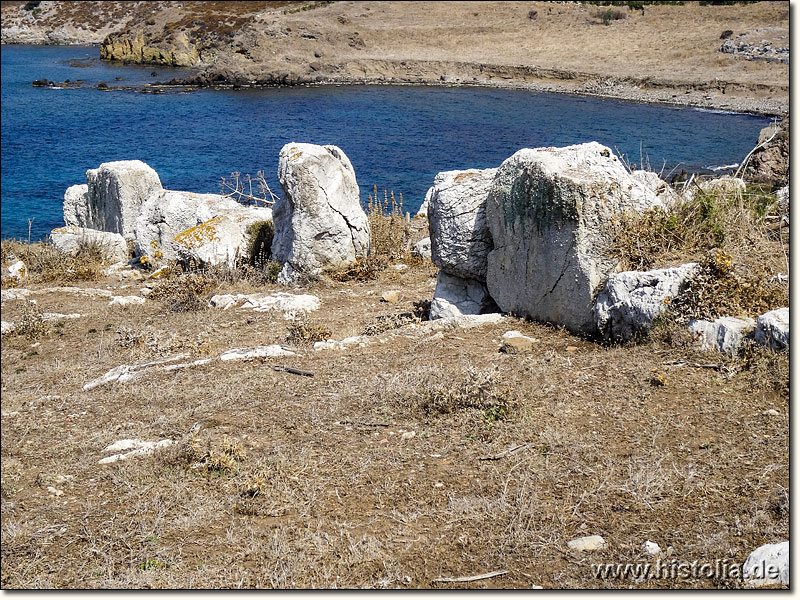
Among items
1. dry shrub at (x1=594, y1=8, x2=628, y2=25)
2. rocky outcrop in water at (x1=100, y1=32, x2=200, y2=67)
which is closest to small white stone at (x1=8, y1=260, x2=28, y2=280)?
rocky outcrop in water at (x1=100, y1=32, x2=200, y2=67)

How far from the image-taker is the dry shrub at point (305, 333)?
8930 millimetres

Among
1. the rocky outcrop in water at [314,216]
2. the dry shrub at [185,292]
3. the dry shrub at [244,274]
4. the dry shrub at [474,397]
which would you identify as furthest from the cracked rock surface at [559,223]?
the dry shrub at [244,274]

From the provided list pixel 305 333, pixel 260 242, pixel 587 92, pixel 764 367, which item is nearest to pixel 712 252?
pixel 764 367

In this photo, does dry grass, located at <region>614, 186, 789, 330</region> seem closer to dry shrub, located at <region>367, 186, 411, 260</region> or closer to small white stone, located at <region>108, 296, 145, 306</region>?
dry shrub, located at <region>367, 186, 411, 260</region>

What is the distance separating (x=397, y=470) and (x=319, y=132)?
32786mm

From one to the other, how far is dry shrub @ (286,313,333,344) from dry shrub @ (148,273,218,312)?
7.46 ft

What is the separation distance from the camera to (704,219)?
8414mm

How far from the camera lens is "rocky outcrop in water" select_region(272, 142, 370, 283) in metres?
12.4

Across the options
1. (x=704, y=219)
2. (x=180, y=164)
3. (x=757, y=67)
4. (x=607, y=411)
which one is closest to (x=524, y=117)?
(x=757, y=67)

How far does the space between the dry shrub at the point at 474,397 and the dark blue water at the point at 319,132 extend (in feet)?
59.8

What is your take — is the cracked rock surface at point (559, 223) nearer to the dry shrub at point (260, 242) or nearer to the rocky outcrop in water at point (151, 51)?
the dry shrub at point (260, 242)

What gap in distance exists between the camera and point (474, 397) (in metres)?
6.46

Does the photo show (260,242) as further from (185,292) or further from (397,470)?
(397,470)

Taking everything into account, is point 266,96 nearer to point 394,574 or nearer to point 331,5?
point 331,5
